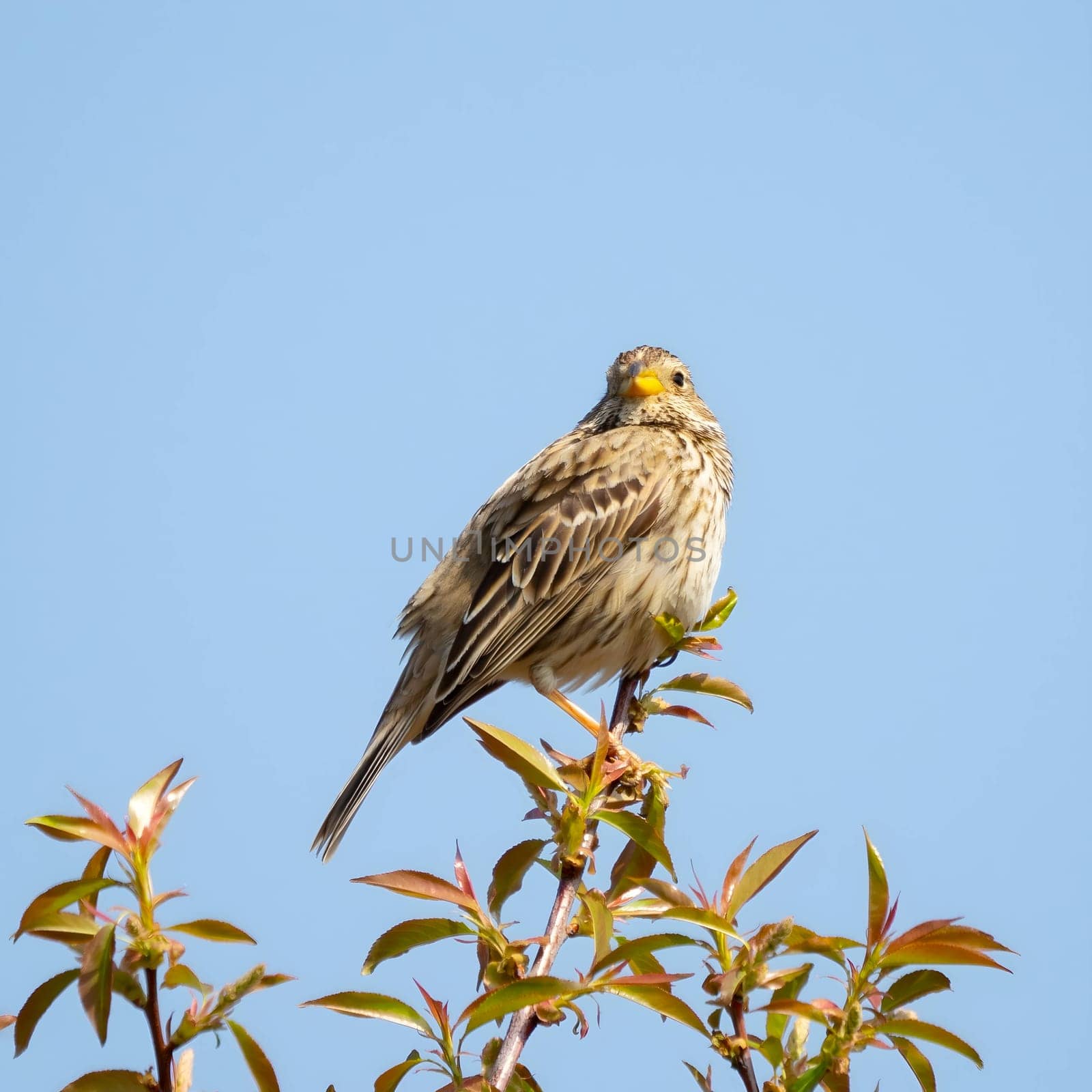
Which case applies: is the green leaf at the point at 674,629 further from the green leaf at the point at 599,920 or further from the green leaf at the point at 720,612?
the green leaf at the point at 599,920

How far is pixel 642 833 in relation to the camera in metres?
3.63

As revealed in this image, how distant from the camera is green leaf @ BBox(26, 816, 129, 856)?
293 centimetres

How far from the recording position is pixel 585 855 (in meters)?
3.75

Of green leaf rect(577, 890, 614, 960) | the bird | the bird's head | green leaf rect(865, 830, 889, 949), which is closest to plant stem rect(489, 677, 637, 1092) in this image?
green leaf rect(577, 890, 614, 960)

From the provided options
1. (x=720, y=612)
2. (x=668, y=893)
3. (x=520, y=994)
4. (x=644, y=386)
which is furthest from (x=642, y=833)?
(x=644, y=386)

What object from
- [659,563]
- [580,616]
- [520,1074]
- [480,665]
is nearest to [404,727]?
[480,665]

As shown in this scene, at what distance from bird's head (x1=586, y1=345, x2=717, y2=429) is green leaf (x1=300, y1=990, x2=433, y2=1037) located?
5674 mm

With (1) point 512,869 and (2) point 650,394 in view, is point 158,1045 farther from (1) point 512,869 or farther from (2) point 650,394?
(2) point 650,394

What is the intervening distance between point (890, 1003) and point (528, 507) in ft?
16.2

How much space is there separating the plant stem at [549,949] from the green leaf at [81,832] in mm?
961

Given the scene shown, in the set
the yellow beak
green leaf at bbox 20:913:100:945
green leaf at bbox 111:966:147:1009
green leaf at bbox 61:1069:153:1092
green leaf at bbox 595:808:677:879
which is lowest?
green leaf at bbox 61:1069:153:1092

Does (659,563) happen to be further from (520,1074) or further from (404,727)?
(520,1074)

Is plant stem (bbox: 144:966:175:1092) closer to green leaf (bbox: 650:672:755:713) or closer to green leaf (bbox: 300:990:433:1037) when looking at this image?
green leaf (bbox: 300:990:433:1037)

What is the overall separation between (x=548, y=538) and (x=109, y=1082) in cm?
505
